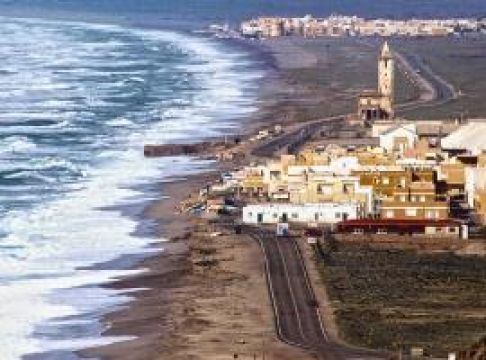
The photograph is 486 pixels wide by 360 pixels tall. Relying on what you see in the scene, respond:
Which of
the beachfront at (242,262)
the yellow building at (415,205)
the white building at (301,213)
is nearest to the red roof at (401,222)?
the beachfront at (242,262)

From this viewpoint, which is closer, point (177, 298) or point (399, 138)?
point (177, 298)

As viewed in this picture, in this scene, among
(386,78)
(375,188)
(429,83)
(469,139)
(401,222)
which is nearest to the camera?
(401,222)

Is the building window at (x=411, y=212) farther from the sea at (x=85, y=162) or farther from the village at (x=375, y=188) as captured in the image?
the sea at (x=85, y=162)

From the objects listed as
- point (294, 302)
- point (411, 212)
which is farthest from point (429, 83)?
point (294, 302)

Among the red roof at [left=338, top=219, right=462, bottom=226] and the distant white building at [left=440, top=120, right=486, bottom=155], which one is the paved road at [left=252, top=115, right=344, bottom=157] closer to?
the distant white building at [left=440, top=120, right=486, bottom=155]

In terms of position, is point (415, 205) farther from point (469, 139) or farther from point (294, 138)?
point (294, 138)

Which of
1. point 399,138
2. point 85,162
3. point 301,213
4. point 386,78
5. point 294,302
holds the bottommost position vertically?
point 294,302

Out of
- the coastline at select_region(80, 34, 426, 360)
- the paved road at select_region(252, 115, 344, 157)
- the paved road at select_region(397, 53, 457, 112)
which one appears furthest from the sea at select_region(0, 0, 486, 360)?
the paved road at select_region(397, 53, 457, 112)
